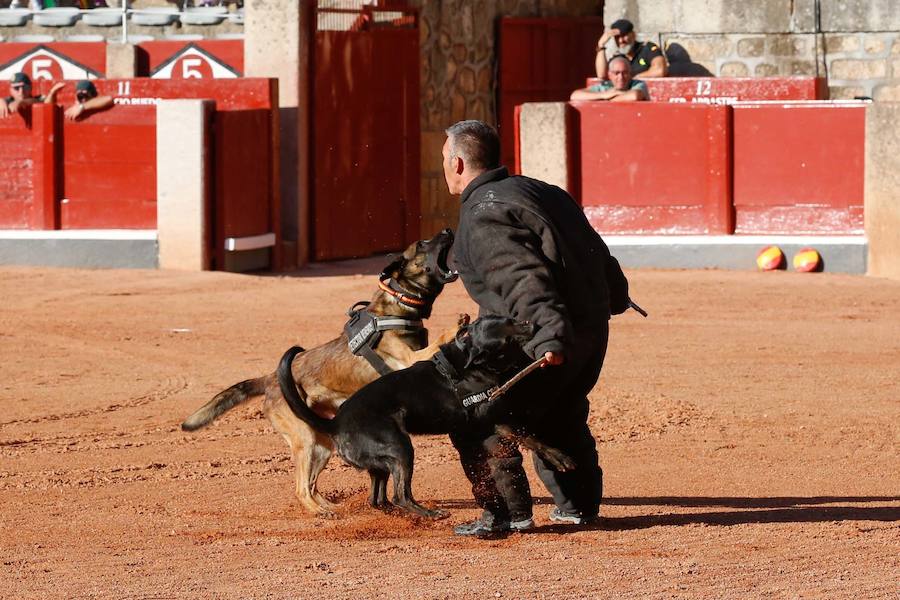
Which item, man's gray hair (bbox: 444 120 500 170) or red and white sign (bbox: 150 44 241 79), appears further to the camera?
red and white sign (bbox: 150 44 241 79)

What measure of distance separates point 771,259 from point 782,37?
5.02m

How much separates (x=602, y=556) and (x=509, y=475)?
1.54 feet

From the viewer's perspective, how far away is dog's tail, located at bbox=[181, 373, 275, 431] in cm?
660

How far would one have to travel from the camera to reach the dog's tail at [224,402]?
6.60 m

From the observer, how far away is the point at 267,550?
19.0 ft

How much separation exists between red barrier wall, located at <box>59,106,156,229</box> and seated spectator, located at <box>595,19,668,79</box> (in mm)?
5265

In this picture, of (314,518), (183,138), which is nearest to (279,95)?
(183,138)

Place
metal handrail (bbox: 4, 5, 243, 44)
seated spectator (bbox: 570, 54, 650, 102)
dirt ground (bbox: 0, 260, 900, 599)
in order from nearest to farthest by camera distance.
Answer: dirt ground (bbox: 0, 260, 900, 599), seated spectator (bbox: 570, 54, 650, 102), metal handrail (bbox: 4, 5, 243, 44)

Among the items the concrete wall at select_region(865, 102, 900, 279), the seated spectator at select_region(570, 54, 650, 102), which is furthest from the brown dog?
the seated spectator at select_region(570, 54, 650, 102)

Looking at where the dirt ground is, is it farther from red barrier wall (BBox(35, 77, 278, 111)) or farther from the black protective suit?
red barrier wall (BBox(35, 77, 278, 111))

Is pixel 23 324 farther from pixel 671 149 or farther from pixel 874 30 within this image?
pixel 874 30

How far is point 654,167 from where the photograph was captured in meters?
15.7

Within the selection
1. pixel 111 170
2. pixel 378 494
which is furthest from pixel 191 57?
A: pixel 378 494

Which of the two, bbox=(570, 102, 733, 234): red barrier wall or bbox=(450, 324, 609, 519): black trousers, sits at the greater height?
bbox=(570, 102, 733, 234): red barrier wall
